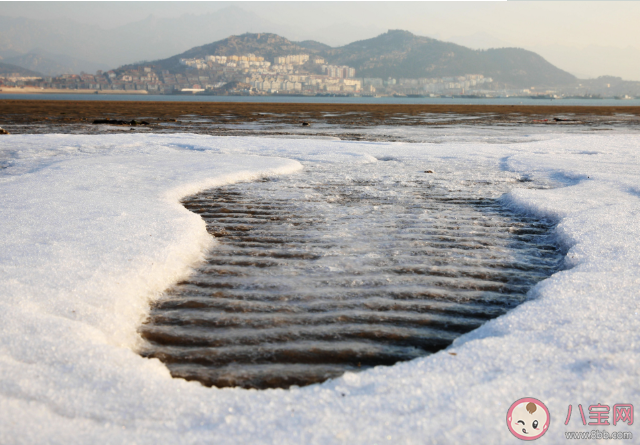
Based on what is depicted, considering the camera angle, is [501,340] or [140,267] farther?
[140,267]

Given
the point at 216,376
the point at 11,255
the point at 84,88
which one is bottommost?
the point at 216,376

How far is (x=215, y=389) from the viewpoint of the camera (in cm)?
182

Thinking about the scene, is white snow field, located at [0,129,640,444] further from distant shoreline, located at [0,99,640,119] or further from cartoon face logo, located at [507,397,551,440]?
distant shoreline, located at [0,99,640,119]

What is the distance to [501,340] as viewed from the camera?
214cm

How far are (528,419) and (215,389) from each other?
121 centimetres

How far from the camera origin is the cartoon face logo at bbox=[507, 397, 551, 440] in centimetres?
157

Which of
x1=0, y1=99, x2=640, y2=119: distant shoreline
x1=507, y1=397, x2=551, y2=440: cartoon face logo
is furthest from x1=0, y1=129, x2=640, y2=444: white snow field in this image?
x1=0, y1=99, x2=640, y2=119: distant shoreline

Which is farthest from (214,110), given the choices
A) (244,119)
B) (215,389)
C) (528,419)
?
(528,419)

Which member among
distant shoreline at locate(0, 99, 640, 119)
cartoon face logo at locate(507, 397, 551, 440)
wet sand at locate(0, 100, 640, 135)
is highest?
distant shoreline at locate(0, 99, 640, 119)

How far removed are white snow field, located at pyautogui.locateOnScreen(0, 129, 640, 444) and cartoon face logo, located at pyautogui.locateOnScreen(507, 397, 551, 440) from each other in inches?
1.1

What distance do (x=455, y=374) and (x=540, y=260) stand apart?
6.19 ft

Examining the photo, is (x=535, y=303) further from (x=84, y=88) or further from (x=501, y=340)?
(x=84, y=88)

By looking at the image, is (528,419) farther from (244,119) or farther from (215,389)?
(244,119)

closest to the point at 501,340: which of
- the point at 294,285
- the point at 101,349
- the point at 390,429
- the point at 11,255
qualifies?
the point at 390,429
